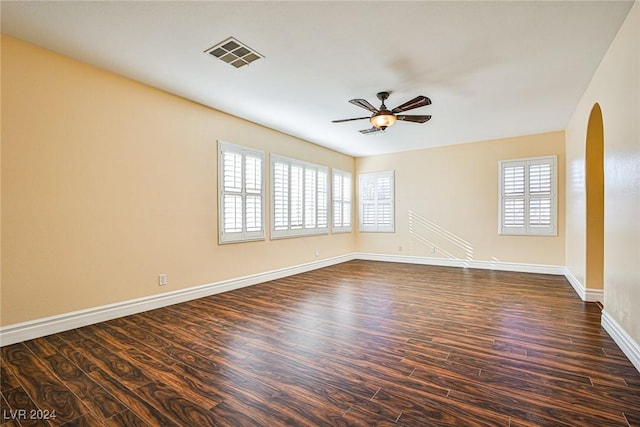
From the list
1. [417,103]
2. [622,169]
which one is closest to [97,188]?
[417,103]

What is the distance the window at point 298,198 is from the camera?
5.69 metres

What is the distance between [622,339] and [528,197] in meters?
4.08

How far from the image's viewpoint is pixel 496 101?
4.36 metres

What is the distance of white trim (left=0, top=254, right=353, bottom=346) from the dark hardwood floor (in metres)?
0.14

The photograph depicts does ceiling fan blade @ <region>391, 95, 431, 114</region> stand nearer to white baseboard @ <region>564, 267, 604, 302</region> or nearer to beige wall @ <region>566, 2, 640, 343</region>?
beige wall @ <region>566, 2, 640, 343</region>

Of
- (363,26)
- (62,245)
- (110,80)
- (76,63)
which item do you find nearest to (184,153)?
(110,80)

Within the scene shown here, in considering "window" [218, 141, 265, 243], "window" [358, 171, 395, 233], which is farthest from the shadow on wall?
"window" [218, 141, 265, 243]

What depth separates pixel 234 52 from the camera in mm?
3061

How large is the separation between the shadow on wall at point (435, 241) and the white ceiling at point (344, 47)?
302 cm

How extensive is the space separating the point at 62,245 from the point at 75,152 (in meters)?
0.95

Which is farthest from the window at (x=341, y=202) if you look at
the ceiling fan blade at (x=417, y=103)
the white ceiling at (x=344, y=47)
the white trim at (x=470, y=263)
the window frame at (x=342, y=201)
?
the ceiling fan blade at (x=417, y=103)

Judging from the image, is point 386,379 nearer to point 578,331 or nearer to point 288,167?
point 578,331

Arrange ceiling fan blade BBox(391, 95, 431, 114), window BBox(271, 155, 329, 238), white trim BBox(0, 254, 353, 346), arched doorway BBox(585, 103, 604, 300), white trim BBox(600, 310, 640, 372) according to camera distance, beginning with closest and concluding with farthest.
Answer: white trim BBox(600, 310, 640, 372) → white trim BBox(0, 254, 353, 346) → ceiling fan blade BBox(391, 95, 431, 114) → arched doorway BBox(585, 103, 604, 300) → window BBox(271, 155, 329, 238)

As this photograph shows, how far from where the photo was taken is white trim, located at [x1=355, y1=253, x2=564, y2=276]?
19.5ft
